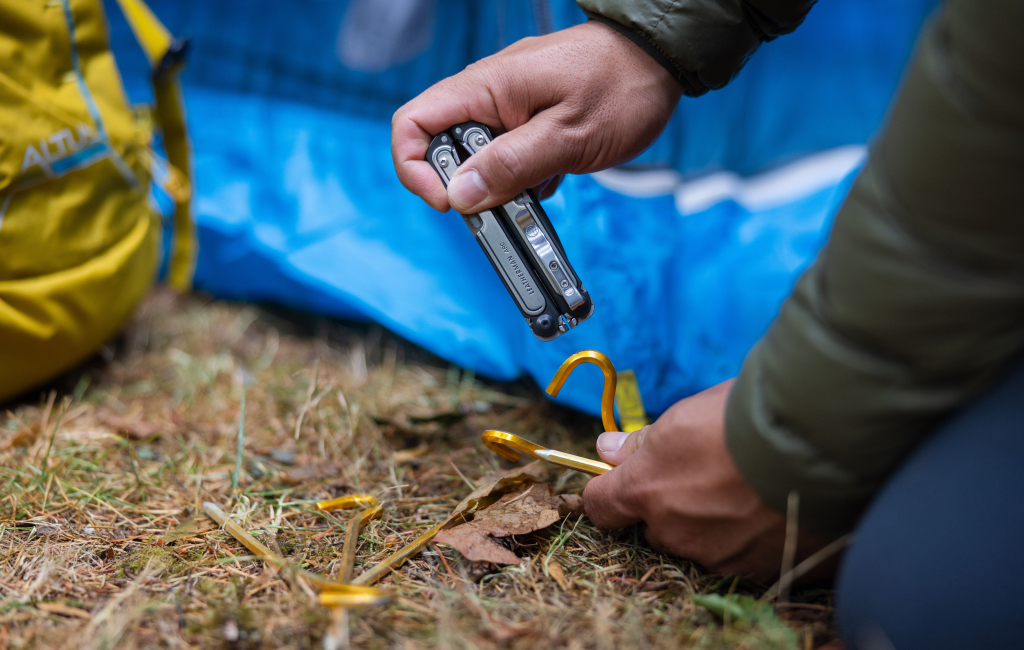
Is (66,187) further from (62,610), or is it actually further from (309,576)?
(309,576)

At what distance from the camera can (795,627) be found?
0.78 m

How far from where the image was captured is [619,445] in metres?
0.96

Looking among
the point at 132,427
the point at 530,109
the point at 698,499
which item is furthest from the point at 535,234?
the point at 132,427

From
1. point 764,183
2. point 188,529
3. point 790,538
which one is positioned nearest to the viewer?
point 790,538

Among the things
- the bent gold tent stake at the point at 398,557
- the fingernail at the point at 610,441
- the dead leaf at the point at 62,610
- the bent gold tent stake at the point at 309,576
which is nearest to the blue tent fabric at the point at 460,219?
the fingernail at the point at 610,441

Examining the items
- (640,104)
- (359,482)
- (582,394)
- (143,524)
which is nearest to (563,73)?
(640,104)

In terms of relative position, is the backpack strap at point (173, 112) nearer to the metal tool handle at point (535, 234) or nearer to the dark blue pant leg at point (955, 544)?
the metal tool handle at point (535, 234)

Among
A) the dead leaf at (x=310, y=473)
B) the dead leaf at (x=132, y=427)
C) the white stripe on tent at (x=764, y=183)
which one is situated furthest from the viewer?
the white stripe on tent at (x=764, y=183)

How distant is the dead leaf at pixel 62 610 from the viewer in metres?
0.79

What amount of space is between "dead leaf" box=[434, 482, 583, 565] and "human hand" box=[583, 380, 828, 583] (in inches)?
3.5

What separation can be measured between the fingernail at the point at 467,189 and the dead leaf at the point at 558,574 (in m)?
0.51

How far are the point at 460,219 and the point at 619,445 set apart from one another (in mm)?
875

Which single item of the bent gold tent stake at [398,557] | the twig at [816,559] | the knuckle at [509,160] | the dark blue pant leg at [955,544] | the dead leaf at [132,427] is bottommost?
the dead leaf at [132,427]

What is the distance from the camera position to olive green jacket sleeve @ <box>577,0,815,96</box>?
0.97 m
